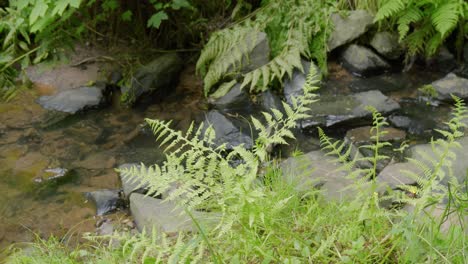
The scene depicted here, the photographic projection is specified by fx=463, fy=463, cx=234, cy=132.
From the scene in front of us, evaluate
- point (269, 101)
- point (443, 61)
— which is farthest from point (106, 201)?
point (443, 61)

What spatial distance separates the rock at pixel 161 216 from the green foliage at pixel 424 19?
96.7 inches

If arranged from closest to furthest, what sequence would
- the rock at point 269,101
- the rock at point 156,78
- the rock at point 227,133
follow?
the rock at point 227,133, the rock at point 269,101, the rock at point 156,78

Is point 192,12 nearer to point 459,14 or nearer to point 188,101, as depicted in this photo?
point 188,101

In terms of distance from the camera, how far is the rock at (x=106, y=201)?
3.10 meters

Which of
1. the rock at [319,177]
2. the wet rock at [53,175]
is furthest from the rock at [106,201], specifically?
the rock at [319,177]

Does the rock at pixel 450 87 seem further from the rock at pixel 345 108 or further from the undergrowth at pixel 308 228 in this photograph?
the undergrowth at pixel 308 228

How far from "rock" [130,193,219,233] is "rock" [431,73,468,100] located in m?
2.48

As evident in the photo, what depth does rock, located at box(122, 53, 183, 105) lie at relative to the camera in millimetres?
4391

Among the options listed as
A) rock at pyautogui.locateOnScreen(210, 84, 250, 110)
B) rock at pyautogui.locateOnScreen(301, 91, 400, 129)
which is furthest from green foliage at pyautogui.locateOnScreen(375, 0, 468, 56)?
rock at pyautogui.locateOnScreen(210, 84, 250, 110)

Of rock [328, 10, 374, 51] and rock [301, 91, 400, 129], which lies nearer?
rock [301, 91, 400, 129]

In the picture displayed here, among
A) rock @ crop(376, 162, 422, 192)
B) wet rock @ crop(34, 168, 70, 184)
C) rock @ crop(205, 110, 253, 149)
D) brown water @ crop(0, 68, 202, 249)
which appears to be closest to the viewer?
rock @ crop(376, 162, 422, 192)

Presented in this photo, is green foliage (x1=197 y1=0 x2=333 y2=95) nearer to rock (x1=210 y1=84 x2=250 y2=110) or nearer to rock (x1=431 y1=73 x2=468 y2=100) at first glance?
rock (x1=210 y1=84 x2=250 y2=110)

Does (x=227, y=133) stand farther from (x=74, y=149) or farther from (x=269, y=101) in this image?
(x=74, y=149)

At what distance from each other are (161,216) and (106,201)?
0.82 metres
